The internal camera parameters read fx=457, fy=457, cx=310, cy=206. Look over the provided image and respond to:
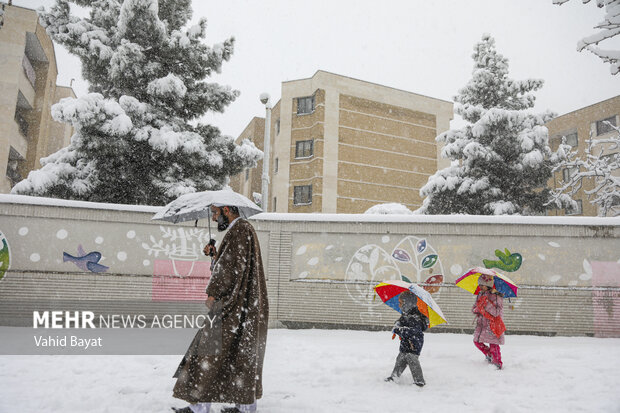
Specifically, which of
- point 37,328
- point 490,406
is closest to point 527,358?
point 490,406

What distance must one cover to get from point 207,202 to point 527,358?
572 cm

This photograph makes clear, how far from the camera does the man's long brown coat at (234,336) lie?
12.7ft

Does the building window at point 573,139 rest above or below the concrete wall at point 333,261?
above

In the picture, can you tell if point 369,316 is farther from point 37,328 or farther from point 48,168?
point 48,168

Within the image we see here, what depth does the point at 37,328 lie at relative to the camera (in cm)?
893

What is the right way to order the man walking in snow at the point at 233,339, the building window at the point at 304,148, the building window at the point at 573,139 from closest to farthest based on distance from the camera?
1. the man walking in snow at the point at 233,339
2. the building window at the point at 304,148
3. the building window at the point at 573,139

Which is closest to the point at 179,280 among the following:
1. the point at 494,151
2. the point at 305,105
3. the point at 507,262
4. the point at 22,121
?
the point at 507,262

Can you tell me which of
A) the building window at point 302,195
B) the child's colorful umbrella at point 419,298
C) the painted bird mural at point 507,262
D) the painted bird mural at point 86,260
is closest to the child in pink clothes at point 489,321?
the child's colorful umbrella at point 419,298

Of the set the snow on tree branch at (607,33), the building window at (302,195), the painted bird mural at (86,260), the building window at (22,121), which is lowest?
the painted bird mural at (86,260)

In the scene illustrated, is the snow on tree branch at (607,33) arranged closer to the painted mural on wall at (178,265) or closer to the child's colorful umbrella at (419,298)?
the child's colorful umbrella at (419,298)

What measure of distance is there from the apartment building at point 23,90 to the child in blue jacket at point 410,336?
23.0m

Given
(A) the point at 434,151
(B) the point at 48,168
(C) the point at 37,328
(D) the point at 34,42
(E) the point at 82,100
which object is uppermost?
(D) the point at 34,42

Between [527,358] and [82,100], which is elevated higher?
[82,100]

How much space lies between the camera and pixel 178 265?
9.91 metres
